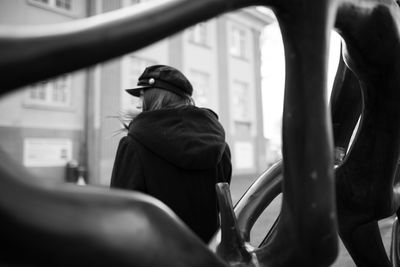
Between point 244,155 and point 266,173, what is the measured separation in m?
9.55

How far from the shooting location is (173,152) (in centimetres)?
93

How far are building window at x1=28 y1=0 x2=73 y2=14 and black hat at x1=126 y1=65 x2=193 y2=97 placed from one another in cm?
567

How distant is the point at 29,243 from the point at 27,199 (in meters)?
0.02

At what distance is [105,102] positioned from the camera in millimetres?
6465

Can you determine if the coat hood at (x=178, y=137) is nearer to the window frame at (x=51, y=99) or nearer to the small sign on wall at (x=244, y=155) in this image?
the window frame at (x=51, y=99)

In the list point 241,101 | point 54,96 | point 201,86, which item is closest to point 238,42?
point 241,101

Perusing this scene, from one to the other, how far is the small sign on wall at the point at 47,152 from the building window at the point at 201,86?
3033 mm

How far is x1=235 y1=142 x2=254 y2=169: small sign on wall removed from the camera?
9797 mm

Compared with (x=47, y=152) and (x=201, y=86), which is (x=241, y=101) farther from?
(x=47, y=152)

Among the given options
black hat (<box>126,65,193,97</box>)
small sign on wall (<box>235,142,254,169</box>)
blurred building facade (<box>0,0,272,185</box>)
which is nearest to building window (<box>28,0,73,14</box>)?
blurred building facade (<box>0,0,272,185</box>)

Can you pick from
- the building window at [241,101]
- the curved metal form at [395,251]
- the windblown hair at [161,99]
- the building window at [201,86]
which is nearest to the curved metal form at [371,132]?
the curved metal form at [395,251]

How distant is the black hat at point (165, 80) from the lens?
3.15ft

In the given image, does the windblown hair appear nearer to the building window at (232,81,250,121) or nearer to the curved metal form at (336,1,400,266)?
the curved metal form at (336,1,400,266)

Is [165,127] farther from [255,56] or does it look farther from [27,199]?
[255,56]
